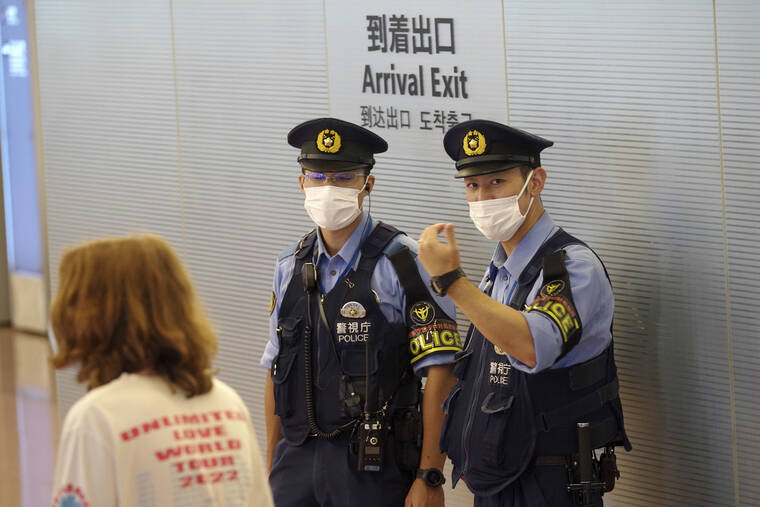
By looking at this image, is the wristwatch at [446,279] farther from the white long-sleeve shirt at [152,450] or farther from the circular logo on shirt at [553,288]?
the white long-sleeve shirt at [152,450]

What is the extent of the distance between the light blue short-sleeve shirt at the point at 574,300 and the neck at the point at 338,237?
572 millimetres

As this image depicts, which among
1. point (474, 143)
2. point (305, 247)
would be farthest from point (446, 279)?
point (305, 247)

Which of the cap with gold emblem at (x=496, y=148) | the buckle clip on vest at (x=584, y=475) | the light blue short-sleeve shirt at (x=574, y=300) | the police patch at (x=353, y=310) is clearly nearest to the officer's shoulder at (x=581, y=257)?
the light blue short-sleeve shirt at (x=574, y=300)

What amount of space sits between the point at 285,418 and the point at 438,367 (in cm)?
52

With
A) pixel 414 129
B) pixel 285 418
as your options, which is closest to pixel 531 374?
pixel 285 418

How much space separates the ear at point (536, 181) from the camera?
2.86m

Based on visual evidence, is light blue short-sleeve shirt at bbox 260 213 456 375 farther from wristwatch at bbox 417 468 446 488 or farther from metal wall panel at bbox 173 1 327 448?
metal wall panel at bbox 173 1 327 448

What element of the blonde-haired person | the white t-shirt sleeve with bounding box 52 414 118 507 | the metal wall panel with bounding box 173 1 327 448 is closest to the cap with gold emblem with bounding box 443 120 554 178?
the blonde-haired person

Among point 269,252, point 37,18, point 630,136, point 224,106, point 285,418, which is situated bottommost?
point 285,418

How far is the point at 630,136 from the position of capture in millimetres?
3193

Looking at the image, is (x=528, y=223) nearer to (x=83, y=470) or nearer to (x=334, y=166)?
(x=334, y=166)

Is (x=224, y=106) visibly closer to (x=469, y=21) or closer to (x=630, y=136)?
(x=469, y=21)

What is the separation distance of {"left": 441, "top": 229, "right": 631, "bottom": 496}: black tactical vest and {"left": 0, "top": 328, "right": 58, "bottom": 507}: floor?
2991 millimetres

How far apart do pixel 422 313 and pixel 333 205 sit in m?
0.44
